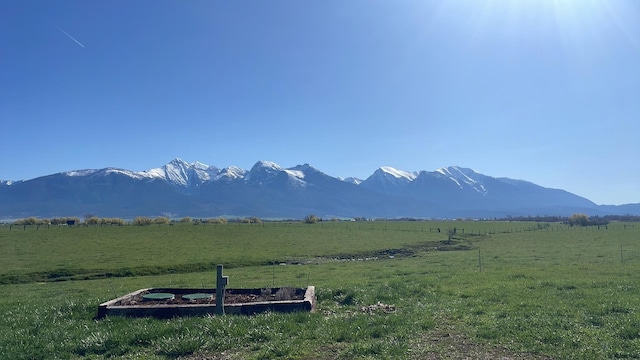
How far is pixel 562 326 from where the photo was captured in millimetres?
10922

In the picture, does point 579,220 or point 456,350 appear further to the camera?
point 579,220

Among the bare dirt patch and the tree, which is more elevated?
the tree

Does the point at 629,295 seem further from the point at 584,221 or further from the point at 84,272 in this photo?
the point at 584,221

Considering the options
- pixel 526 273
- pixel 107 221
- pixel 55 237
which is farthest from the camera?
pixel 107 221

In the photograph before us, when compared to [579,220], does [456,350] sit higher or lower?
lower

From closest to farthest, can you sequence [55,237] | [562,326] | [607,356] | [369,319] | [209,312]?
[607,356] < [562,326] < [369,319] < [209,312] < [55,237]

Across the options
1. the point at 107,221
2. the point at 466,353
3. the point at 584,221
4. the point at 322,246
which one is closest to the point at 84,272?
the point at 322,246

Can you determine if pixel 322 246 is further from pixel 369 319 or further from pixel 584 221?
pixel 584 221

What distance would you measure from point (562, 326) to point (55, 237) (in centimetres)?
7716

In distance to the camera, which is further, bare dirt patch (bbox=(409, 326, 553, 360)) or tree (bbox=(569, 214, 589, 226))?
tree (bbox=(569, 214, 589, 226))

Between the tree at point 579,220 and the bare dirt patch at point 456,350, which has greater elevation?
the tree at point 579,220

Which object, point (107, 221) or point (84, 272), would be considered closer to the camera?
point (84, 272)

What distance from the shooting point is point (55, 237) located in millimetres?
70312

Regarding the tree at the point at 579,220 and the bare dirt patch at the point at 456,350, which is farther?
the tree at the point at 579,220
